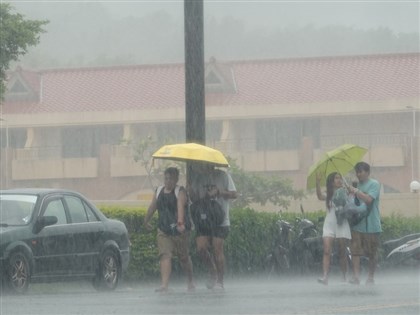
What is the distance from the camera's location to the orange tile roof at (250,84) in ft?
162

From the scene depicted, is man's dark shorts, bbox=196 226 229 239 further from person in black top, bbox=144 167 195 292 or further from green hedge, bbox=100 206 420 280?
green hedge, bbox=100 206 420 280

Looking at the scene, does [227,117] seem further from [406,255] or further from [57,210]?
[57,210]

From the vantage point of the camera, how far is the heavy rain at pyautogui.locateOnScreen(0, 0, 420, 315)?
1480 cm

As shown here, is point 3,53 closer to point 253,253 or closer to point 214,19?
point 253,253

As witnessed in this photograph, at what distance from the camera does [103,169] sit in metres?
51.6

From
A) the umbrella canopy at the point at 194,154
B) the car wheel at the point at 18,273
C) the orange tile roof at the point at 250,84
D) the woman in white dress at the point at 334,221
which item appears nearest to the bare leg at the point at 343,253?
the woman in white dress at the point at 334,221

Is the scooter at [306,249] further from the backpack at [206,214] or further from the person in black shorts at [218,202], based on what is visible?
the backpack at [206,214]

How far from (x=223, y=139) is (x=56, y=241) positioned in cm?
3326

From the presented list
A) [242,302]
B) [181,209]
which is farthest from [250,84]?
[242,302]

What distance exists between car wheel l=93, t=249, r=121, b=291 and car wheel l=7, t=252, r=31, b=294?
1.47 m

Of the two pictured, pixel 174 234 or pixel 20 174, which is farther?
pixel 20 174

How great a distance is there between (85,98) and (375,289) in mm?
38421

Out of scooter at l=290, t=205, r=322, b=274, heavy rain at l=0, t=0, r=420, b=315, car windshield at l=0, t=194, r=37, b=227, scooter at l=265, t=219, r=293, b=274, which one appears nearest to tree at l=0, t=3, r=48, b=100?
heavy rain at l=0, t=0, r=420, b=315

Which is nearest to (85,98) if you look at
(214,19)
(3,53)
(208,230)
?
(214,19)
